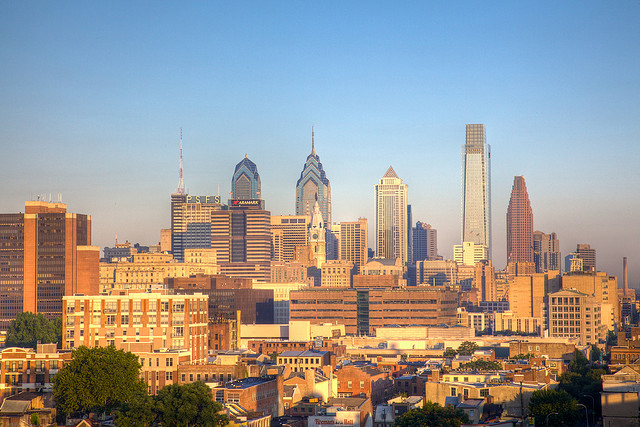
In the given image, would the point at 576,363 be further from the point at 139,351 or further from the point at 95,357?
the point at 95,357

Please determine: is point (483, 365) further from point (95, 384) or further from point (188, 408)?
point (188, 408)

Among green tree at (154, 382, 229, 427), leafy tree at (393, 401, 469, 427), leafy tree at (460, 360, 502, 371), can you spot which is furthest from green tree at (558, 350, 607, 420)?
green tree at (154, 382, 229, 427)

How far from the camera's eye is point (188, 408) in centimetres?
11381

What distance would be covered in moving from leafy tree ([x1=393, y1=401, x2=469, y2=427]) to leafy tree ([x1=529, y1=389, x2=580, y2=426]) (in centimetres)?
921

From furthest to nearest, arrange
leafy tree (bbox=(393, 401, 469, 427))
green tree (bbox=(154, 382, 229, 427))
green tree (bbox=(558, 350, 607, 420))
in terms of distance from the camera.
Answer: green tree (bbox=(558, 350, 607, 420)), green tree (bbox=(154, 382, 229, 427)), leafy tree (bbox=(393, 401, 469, 427))

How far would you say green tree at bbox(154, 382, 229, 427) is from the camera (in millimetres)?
113625

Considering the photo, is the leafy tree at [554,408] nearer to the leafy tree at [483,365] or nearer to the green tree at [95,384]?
the green tree at [95,384]

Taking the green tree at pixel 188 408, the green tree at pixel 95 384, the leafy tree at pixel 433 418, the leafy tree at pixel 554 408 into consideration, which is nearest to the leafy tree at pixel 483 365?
the leafy tree at pixel 554 408

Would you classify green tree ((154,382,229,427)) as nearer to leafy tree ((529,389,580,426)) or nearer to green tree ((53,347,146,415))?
→ green tree ((53,347,146,415))

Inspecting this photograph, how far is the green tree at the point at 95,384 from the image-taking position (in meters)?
130

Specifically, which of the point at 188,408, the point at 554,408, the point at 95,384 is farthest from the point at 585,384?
the point at 95,384

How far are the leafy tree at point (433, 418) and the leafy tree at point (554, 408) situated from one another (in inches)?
363

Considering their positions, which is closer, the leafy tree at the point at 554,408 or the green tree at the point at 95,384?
the leafy tree at the point at 554,408

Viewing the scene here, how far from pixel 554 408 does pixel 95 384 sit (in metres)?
52.9
